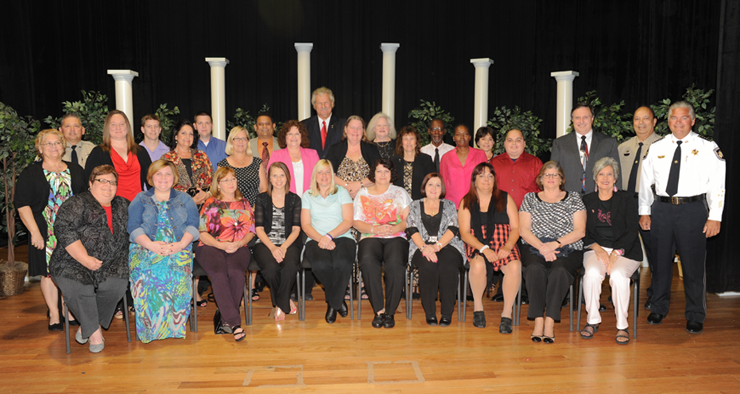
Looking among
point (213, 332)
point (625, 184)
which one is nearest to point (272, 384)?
point (213, 332)

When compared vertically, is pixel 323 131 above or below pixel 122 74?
below

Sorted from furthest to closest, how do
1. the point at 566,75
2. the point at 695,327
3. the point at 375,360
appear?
the point at 566,75, the point at 695,327, the point at 375,360

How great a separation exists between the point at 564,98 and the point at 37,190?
660 cm

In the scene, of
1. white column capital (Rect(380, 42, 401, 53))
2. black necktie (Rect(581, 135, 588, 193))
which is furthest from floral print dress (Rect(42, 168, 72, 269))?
white column capital (Rect(380, 42, 401, 53))

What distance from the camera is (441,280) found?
383 cm

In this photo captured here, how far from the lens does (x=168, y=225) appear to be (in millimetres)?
3611

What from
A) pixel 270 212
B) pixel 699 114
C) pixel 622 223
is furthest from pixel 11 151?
pixel 699 114

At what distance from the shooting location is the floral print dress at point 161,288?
3473 mm

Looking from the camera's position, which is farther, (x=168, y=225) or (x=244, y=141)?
(x=244, y=141)

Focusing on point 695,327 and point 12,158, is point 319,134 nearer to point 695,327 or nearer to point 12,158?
point 12,158

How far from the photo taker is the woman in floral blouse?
3.64 m

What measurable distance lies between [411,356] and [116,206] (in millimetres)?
2265

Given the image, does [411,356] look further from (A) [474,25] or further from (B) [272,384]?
(A) [474,25]

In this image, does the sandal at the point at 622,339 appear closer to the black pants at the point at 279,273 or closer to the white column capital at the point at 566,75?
the black pants at the point at 279,273
